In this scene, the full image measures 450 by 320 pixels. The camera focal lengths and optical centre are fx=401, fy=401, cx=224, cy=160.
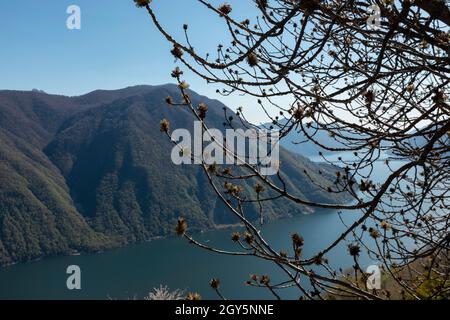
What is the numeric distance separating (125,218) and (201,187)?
28447 millimetres

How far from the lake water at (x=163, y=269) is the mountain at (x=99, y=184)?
31.8 feet

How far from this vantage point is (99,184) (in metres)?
142

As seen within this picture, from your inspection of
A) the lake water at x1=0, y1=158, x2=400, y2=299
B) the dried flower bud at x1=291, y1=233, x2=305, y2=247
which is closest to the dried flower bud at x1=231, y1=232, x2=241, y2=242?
the dried flower bud at x1=291, y1=233, x2=305, y2=247

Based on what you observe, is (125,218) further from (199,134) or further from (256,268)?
(199,134)

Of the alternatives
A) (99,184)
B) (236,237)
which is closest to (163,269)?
(99,184)

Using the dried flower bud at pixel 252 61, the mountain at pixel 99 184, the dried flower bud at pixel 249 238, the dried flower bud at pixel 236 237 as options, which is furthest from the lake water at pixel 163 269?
the dried flower bud at pixel 252 61

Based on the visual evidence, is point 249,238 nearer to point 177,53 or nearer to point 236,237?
point 236,237

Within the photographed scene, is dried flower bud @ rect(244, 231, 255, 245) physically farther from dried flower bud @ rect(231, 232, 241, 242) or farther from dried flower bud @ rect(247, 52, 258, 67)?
dried flower bud @ rect(247, 52, 258, 67)

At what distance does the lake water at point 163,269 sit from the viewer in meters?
70.3

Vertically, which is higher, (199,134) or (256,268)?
(199,134)

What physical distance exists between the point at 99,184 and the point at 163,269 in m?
68.1

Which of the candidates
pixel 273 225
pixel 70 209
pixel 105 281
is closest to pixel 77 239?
pixel 70 209

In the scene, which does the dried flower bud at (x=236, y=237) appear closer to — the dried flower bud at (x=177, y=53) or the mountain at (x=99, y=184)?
the dried flower bud at (x=177, y=53)

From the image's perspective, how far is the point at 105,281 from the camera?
79.5 metres
